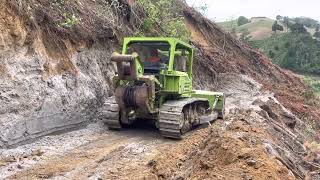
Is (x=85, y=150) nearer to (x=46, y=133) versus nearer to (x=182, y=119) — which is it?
(x=46, y=133)

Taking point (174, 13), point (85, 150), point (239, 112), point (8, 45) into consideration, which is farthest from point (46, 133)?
point (174, 13)

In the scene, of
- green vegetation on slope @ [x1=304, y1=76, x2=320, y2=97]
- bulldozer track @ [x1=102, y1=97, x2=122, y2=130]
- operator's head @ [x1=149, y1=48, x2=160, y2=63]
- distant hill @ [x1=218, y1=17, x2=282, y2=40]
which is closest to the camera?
bulldozer track @ [x1=102, y1=97, x2=122, y2=130]

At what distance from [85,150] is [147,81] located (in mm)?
2296

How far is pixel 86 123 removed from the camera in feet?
39.5

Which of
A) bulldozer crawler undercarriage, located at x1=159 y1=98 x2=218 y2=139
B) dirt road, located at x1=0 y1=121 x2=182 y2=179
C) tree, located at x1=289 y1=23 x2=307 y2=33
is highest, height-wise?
tree, located at x1=289 y1=23 x2=307 y2=33

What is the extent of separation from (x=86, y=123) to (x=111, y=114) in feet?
3.20

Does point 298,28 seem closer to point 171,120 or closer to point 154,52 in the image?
point 154,52

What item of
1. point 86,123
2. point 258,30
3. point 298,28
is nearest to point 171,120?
point 86,123

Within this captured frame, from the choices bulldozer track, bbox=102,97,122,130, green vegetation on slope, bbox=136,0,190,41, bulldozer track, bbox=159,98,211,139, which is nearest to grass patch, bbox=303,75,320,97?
green vegetation on slope, bbox=136,0,190,41

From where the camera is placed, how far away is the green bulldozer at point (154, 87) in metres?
10.8

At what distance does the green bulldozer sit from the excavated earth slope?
41cm

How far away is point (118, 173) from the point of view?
794cm

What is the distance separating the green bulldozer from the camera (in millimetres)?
10773

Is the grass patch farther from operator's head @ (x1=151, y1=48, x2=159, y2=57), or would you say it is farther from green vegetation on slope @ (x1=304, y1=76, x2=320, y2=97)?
operator's head @ (x1=151, y1=48, x2=159, y2=57)
